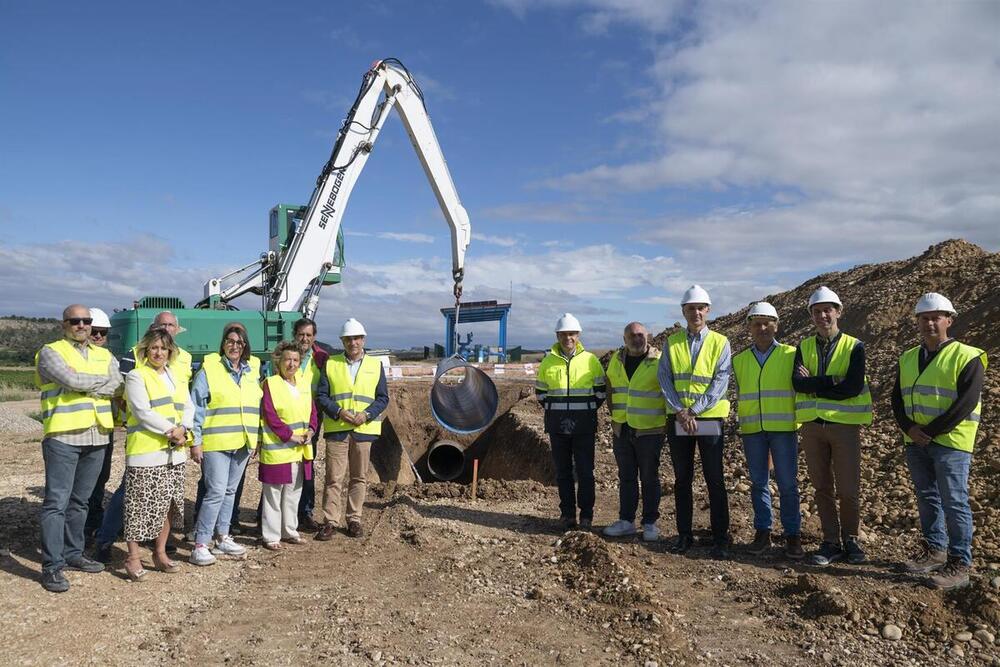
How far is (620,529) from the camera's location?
6172mm

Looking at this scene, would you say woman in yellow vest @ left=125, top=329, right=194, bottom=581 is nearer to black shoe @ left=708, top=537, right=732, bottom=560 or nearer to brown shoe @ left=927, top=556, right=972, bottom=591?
black shoe @ left=708, top=537, right=732, bottom=560

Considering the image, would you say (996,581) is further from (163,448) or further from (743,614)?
(163,448)

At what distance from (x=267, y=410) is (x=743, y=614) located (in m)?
3.89

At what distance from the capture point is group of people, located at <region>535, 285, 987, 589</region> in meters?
4.75

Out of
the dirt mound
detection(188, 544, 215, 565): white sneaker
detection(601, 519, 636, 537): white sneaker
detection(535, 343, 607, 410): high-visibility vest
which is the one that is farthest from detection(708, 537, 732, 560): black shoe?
detection(188, 544, 215, 565): white sneaker

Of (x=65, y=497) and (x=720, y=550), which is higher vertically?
(x=65, y=497)

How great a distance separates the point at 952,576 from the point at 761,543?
134cm

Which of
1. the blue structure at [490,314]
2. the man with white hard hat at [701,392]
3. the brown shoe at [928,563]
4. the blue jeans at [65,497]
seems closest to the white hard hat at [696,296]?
the man with white hard hat at [701,392]

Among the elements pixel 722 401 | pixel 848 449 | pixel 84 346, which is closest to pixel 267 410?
pixel 84 346

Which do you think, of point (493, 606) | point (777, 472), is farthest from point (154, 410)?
point (777, 472)

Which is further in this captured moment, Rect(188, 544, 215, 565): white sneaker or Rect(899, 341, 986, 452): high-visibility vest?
Rect(188, 544, 215, 565): white sneaker

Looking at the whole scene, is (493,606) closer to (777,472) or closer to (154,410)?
(777,472)

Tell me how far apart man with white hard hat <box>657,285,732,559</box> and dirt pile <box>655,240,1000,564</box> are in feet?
5.20

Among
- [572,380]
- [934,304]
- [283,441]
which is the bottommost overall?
[283,441]
